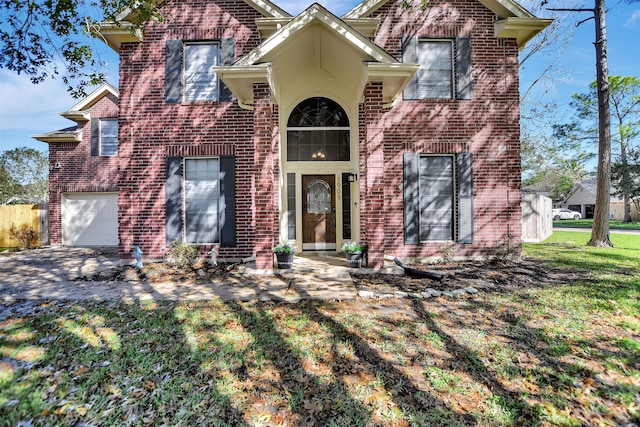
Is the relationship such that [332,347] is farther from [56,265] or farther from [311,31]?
[56,265]

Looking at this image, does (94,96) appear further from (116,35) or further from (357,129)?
(357,129)

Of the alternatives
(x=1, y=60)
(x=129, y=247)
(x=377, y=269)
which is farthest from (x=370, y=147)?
(x=1, y=60)

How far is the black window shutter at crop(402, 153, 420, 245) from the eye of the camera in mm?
7676

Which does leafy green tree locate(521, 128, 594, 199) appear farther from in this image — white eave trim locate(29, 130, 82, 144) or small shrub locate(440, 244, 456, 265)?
white eave trim locate(29, 130, 82, 144)

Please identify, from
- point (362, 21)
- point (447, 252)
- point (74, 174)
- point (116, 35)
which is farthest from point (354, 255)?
point (74, 174)

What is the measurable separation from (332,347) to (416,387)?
95cm

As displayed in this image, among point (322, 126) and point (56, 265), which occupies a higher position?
point (322, 126)

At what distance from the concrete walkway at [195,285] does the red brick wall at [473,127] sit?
7.61 ft

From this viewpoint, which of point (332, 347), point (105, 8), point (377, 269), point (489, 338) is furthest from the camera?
point (377, 269)

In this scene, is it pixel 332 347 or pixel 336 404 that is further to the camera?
pixel 332 347

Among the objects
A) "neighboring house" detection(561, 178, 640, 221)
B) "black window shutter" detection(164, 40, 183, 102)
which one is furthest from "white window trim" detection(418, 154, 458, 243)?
"neighboring house" detection(561, 178, 640, 221)

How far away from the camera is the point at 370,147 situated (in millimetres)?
6203

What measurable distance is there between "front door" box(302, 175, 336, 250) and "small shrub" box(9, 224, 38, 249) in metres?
11.7

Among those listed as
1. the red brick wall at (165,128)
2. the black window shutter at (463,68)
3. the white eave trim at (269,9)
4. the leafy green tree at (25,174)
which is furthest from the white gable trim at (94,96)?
the leafy green tree at (25,174)
